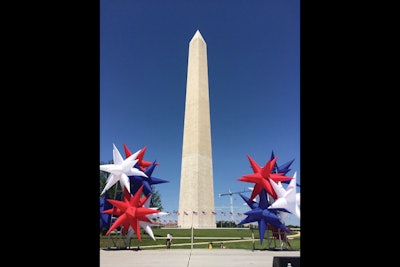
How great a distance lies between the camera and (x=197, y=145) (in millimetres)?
45156

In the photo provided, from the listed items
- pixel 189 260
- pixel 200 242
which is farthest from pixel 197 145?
pixel 189 260

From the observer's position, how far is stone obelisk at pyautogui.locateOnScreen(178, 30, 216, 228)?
45131 millimetres

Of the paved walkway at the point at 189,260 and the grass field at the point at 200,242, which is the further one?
the grass field at the point at 200,242

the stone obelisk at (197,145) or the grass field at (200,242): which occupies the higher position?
the stone obelisk at (197,145)

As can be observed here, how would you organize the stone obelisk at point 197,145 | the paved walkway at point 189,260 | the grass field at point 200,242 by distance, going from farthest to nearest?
the stone obelisk at point 197,145 < the grass field at point 200,242 < the paved walkway at point 189,260

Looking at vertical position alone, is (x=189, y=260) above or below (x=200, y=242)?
above

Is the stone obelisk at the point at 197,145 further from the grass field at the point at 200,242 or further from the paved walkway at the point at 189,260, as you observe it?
the paved walkway at the point at 189,260

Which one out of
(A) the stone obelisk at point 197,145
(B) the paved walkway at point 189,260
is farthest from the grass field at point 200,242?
(B) the paved walkway at point 189,260

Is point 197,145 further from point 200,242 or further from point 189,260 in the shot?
point 189,260

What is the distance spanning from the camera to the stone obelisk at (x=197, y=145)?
4513cm
